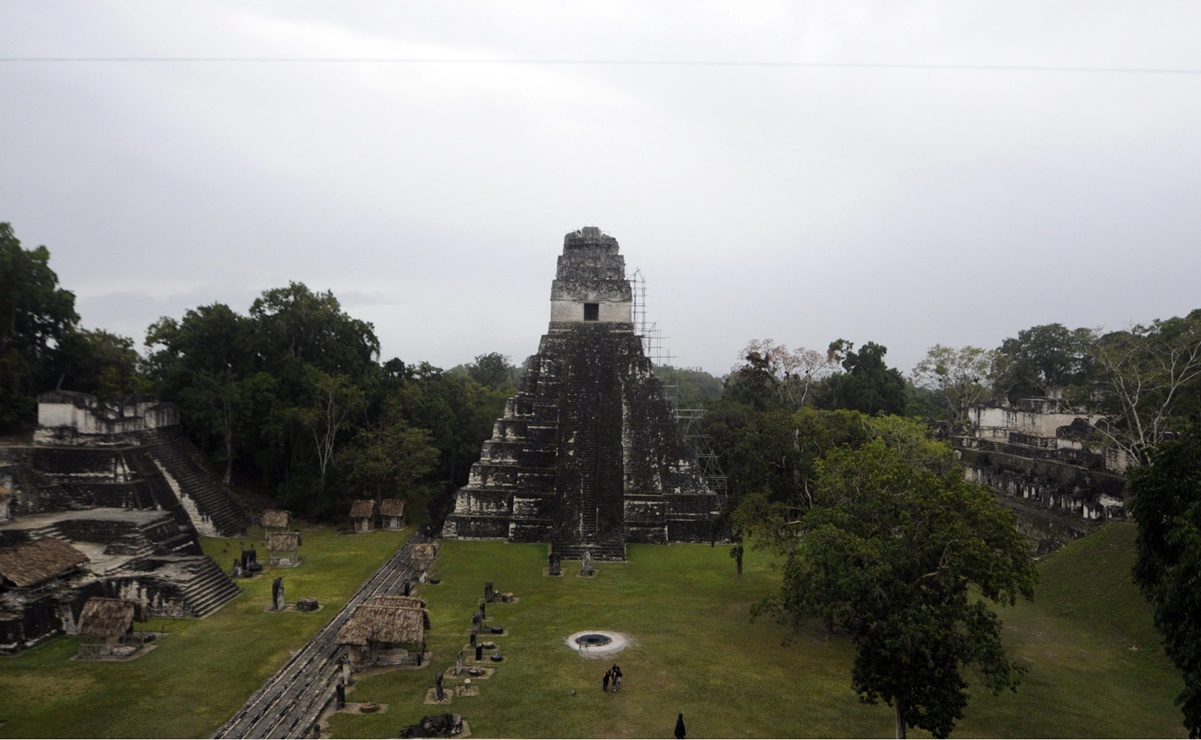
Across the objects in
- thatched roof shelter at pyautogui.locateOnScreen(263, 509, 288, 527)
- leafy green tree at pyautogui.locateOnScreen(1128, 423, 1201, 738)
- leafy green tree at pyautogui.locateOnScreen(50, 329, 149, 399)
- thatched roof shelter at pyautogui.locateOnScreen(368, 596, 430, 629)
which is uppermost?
leafy green tree at pyautogui.locateOnScreen(50, 329, 149, 399)

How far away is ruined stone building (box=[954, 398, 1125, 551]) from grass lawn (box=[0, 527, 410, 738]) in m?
24.6

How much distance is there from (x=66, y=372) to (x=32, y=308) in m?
2.91

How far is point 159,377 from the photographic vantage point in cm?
3136

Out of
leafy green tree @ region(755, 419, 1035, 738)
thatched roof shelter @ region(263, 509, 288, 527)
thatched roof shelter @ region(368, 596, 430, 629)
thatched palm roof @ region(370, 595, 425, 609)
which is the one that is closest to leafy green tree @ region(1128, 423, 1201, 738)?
leafy green tree @ region(755, 419, 1035, 738)

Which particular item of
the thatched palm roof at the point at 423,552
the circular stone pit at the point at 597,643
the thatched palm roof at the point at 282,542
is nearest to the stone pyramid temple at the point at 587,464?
the thatched palm roof at the point at 423,552

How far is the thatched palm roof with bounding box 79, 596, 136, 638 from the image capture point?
14.2 meters

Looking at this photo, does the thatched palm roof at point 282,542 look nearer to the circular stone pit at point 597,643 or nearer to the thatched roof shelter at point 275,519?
the thatched roof shelter at point 275,519

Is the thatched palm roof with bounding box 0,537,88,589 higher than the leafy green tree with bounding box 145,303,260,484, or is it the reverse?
the leafy green tree with bounding box 145,303,260,484

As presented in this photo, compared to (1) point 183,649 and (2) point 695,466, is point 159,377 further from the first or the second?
(2) point 695,466

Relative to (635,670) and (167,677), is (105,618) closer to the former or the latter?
(167,677)

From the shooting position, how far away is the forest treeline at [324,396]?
24.8 meters

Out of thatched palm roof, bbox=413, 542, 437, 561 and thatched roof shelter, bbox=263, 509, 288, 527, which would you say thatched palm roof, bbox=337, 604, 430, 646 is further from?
thatched roof shelter, bbox=263, 509, 288, 527

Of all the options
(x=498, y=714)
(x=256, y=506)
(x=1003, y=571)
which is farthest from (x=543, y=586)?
(x=256, y=506)

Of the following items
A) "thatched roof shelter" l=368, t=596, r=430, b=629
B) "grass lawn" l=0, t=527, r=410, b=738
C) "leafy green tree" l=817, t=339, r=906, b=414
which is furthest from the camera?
"leafy green tree" l=817, t=339, r=906, b=414
